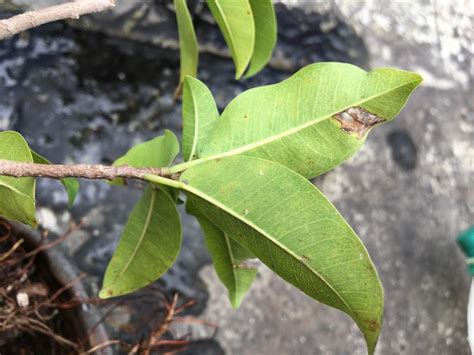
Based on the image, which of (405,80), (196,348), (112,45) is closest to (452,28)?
(112,45)

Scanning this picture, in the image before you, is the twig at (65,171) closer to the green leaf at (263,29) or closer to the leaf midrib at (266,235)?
the leaf midrib at (266,235)

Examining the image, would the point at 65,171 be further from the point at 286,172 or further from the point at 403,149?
the point at 403,149

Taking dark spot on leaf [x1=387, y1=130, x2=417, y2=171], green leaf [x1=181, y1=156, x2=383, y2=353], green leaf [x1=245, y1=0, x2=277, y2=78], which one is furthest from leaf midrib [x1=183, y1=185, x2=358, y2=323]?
dark spot on leaf [x1=387, y1=130, x2=417, y2=171]

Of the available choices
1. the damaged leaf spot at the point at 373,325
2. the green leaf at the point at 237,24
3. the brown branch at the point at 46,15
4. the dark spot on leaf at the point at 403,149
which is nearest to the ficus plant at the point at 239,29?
the green leaf at the point at 237,24

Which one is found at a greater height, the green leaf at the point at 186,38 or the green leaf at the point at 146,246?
the green leaf at the point at 186,38

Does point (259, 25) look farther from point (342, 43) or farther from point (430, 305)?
point (430, 305)

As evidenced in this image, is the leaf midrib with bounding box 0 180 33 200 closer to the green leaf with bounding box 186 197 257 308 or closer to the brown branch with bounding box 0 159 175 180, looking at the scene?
the brown branch with bounding box 0 159 175 180
